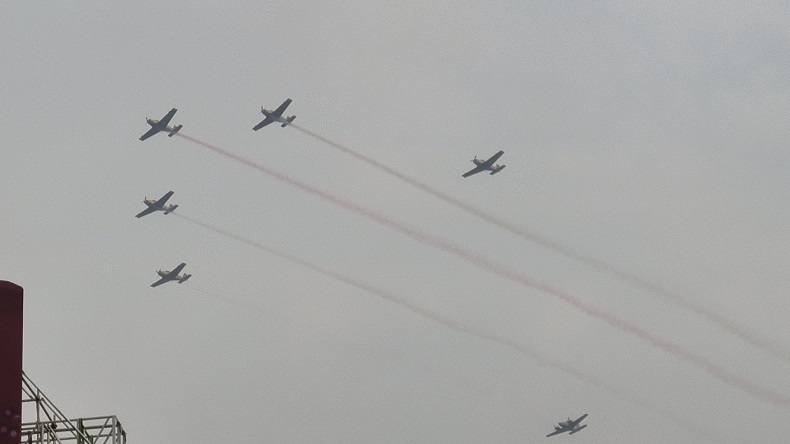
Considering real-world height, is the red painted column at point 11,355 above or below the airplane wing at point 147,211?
below

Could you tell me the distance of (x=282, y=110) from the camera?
18162 centimetres

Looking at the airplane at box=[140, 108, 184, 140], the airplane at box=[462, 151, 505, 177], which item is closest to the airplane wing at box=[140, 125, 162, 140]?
the airplane at box=[140, 108, 184, 140]

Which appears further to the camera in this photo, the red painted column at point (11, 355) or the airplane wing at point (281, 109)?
the airplane wing at point (281, 109)

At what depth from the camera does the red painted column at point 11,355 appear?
176 ft

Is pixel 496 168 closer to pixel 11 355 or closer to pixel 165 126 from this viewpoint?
pixel 165 126

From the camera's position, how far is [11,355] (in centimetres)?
5403

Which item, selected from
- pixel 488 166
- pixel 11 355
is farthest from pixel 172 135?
pixel 11 355

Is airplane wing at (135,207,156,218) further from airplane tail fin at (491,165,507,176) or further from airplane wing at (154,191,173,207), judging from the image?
airplane tail fin at (491,165,507,176)

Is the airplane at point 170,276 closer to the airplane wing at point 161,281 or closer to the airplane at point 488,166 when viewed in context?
the airplane wing at point 161,281

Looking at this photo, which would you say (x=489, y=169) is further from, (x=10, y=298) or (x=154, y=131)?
(x=10, y=298)

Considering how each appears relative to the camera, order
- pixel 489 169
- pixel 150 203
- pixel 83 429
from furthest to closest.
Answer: pixel 150 203
pixel 489 169
pixel 83 429

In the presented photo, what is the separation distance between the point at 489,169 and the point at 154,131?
1621 inches

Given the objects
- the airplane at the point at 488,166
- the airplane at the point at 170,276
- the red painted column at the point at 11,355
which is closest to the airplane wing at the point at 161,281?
the airplane at the point at 170,276

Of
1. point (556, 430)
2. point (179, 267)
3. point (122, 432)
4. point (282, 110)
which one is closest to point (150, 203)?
point (179, 267)
